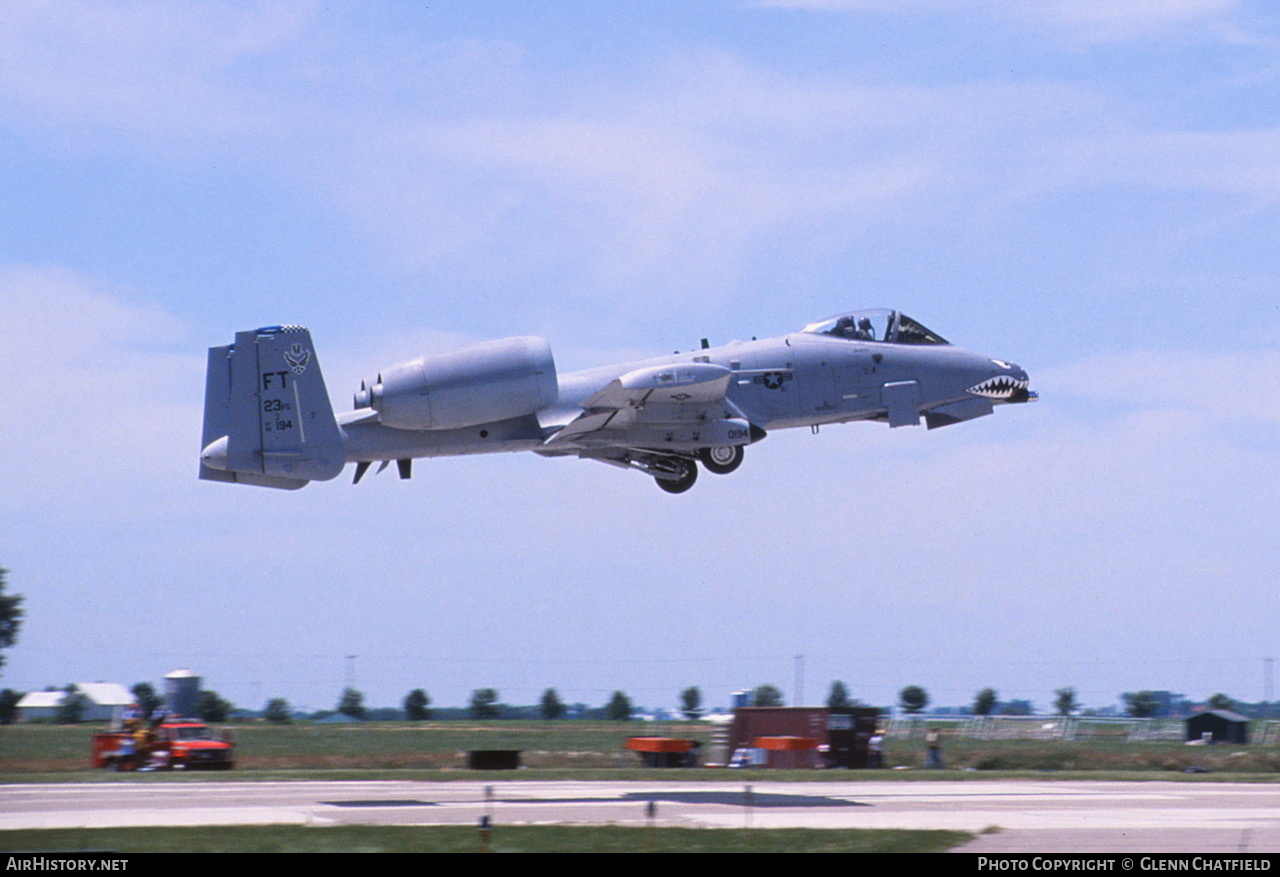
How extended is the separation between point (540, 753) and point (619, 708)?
23.1 m

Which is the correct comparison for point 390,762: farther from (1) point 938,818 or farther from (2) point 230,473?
(1) point 938,818

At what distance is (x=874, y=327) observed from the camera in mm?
28984

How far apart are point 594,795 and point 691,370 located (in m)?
7.72

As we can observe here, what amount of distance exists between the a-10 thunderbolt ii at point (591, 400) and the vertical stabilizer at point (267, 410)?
0.08 feet

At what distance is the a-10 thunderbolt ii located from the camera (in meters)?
25.6

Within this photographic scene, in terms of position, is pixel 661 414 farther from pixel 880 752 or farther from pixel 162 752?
pixel 162 752

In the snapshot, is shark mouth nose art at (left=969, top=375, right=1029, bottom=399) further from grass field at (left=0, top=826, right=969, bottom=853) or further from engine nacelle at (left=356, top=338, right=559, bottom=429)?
grass field at (left=0, top=826, right=969, bottom=853)

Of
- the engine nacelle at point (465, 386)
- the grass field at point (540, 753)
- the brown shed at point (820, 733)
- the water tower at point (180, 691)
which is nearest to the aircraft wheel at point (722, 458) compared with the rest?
the engine nacelle at point (465, 386)

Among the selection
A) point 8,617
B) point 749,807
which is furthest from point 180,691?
point 749,807

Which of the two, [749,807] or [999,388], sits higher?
[999,388]

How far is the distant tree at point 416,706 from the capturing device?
6191 centimetres

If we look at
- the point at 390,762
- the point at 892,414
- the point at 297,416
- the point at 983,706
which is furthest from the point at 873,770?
the point at 983,706

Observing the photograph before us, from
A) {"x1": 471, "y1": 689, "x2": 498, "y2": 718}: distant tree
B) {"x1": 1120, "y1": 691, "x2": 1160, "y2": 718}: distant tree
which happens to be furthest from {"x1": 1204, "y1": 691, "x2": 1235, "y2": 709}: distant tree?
{"x1": 471, "y1": 689, "x2": 498, "y2": 718}: distant tree

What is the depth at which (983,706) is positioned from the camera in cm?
6662
